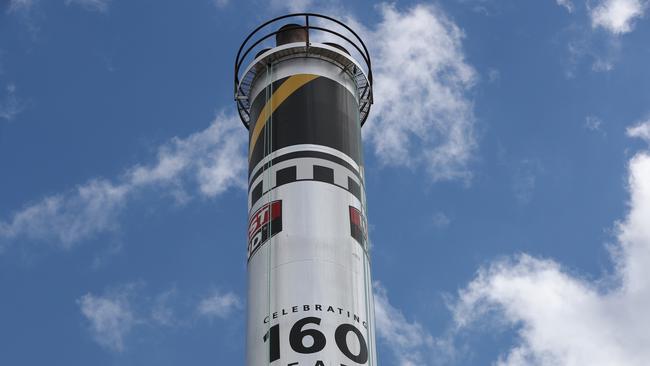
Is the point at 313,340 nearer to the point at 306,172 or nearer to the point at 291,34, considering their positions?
the point at 306,172

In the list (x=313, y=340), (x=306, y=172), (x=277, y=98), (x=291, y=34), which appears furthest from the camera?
(x=291, y=34)

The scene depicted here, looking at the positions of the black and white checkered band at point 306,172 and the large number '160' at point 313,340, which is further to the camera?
the black and white checkered band at point 306,172

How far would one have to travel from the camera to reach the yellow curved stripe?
34.4 meters

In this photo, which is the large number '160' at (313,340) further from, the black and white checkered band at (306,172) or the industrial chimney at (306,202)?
the black and white checkered band at (306,172)

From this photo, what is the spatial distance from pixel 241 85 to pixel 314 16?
3.48 meters

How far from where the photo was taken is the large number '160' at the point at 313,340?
28109 mm

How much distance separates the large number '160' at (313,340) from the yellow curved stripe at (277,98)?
7766 mm

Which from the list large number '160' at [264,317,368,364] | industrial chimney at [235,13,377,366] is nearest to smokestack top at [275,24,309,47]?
industrial chimney at [235,13,377,366]

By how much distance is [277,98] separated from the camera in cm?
3466

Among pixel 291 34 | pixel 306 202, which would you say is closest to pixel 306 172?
pixel 306 202

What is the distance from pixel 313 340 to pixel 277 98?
31.5 ft

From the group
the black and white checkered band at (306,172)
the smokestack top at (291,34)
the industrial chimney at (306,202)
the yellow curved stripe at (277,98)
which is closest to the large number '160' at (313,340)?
the industrial chimney at (306,202)

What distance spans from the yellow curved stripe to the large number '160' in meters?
7.77

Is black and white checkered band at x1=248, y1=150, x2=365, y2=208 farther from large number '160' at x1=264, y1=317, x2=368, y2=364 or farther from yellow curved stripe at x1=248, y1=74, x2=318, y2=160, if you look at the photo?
large number '160' at x1=264, y1=317, x2=368, y2=364
